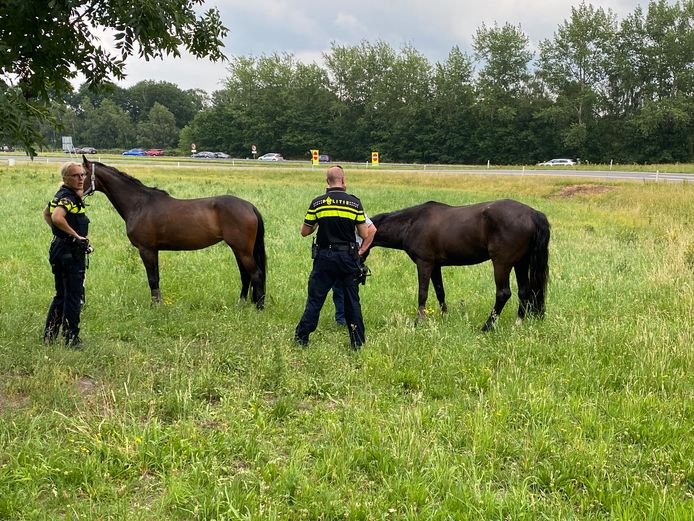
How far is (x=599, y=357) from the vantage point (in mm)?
5613

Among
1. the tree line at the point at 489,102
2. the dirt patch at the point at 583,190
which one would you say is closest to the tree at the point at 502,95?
the tree line at the point at 489,102

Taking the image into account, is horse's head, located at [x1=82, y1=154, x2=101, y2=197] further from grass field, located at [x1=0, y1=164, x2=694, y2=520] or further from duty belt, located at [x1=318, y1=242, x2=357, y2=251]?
duty belt, located at [x1=318, y1=242, x2=357, y2=251]

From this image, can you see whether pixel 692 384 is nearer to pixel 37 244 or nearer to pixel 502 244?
pixel 502 244

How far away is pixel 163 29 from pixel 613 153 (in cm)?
6193

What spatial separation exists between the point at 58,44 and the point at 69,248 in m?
2.20

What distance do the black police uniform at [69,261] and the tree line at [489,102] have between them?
57106mm

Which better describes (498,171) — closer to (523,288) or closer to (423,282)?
(523,288)

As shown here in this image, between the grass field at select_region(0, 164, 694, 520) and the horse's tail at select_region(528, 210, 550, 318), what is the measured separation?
0.96 ft

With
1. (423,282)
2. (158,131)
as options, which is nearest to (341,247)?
(423,282)

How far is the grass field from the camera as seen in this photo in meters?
3.27

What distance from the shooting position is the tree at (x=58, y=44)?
13.5 feet

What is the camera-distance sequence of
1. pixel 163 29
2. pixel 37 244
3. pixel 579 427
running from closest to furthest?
1. pixel 579 427
2. pixel 163 29
3. pixel 37 244

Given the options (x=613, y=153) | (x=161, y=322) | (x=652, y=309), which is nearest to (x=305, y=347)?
(x=161, y=322)

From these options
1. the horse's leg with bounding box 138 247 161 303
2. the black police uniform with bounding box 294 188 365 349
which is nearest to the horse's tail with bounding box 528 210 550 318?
the black police uniform with bounding box 294 188 365 349
